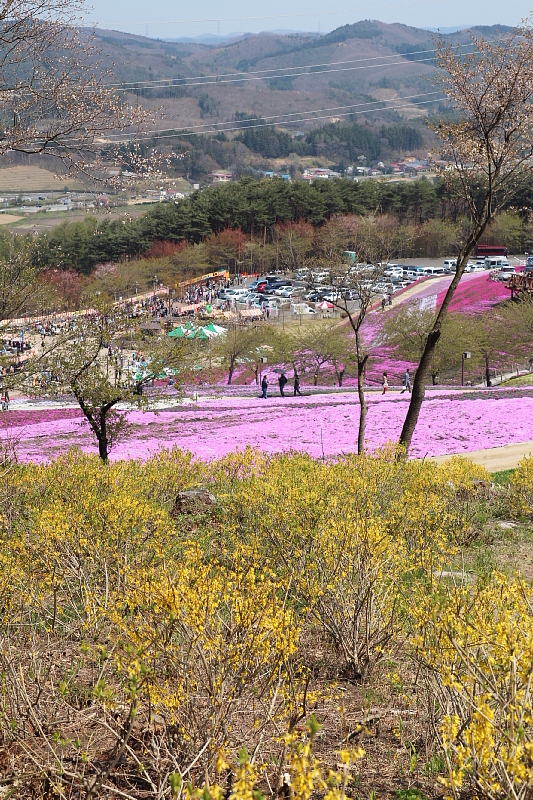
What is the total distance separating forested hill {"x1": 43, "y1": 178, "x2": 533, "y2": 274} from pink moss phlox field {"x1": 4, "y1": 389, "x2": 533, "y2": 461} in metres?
64.3

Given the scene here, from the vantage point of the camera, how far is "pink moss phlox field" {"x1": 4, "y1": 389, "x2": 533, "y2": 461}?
68.6 feet

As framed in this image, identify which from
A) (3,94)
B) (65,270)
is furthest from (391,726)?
(65,270)

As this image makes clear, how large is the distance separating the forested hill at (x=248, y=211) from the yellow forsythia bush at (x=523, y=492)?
81.9m

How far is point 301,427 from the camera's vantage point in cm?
2425

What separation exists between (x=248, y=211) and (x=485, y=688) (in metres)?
99.2

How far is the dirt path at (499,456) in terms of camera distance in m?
16.5

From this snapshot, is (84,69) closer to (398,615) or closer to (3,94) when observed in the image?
(3,94)

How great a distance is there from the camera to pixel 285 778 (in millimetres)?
4039

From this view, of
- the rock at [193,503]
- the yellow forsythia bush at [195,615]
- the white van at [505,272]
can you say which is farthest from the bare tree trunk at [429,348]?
the white van at [505,272]

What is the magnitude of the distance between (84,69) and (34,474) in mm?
5717

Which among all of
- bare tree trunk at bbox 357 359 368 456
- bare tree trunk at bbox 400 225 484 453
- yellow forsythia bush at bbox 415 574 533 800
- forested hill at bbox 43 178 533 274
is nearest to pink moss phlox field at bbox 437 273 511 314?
forested hill at bbox 43 178 533 274

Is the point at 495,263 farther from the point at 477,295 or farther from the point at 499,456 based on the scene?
the point at 499,456

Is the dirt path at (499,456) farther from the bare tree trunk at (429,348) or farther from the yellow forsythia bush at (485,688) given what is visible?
the yellow forsythia bush at (485,688)

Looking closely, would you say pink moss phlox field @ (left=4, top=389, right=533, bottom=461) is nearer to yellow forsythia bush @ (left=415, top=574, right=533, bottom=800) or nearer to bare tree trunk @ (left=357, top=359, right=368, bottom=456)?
bare tree trunk @ (left=357, top=359, right=368, bottom=456)
